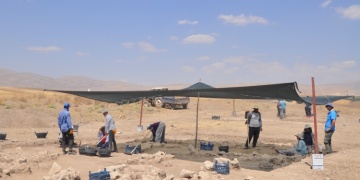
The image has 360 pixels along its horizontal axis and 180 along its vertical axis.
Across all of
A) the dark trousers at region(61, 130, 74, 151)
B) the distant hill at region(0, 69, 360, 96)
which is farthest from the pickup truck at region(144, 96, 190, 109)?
the distant hill at region(0, 69, 360, 96)

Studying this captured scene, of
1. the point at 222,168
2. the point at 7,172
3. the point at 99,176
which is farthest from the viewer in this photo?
the point at 222,168

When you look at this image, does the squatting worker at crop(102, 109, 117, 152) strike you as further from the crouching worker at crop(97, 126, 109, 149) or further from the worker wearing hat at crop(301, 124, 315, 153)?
the worker wearing hat at crop(301, 124, 315, 153)

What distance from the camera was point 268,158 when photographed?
955 cm

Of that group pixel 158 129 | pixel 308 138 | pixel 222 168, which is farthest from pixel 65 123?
pixel 308 138

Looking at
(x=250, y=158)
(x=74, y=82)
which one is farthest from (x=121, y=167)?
(x=74, y=82)

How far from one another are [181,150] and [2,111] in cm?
1467

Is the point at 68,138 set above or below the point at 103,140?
above

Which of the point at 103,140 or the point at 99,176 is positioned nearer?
the point at 99,176

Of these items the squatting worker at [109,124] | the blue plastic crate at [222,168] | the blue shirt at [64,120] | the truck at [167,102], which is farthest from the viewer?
the truck at [167,102]

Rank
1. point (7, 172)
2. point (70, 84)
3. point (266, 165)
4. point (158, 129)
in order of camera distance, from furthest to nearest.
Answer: point (70, 84)
point (158, 129)
point (266, 165)
point (7, 172)

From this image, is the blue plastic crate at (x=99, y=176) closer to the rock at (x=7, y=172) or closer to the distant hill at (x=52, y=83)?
the rock at (x=7, y=172)

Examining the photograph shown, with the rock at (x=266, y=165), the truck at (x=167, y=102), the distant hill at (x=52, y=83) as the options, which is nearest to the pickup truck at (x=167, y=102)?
the truck at (x=167, y=102)

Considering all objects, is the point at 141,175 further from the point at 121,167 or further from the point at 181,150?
the point at 181,150

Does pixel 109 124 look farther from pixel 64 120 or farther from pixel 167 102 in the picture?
pixel 167 102
